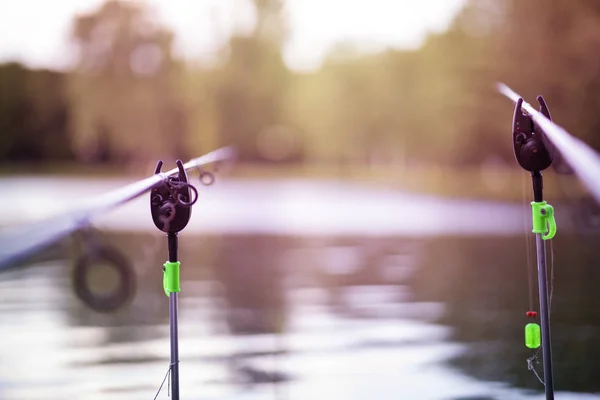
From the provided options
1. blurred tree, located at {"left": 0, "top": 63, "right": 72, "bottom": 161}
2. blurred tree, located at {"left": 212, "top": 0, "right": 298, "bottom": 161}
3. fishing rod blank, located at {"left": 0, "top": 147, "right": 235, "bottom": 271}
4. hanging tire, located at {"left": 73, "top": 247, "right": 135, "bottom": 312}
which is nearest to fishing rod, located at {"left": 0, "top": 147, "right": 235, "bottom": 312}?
fishing rod blank, located at {"left": 0, "top": 147, "right": 235, "bottom": 271}

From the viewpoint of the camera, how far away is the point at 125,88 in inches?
588

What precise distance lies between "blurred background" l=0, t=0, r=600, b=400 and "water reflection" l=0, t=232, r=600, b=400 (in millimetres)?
26

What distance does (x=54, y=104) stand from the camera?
1488 cm

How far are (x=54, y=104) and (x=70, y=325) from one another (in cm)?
983

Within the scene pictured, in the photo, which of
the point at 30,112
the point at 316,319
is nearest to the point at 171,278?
the point at 316,319

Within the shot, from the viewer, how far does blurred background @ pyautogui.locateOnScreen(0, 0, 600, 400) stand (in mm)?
4707

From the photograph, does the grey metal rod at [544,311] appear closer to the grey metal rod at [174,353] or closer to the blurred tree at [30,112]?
the grey metal rod at [174,353]

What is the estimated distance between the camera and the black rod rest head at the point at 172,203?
2.39m

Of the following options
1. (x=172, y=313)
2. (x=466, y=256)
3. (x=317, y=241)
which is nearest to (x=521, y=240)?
(x=466, y=256)

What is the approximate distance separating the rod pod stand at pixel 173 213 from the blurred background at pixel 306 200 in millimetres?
646

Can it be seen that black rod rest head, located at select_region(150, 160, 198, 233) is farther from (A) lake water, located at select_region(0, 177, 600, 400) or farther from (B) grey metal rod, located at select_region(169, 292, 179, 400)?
(A) lake water, located at select_region(0, 177, 600, 400)

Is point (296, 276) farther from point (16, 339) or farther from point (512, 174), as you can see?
point (512, 174)

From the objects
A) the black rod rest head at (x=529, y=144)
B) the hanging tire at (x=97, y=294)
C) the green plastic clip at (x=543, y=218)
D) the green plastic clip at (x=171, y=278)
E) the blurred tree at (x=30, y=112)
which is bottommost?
the hanging tire at (x=97, y=294)

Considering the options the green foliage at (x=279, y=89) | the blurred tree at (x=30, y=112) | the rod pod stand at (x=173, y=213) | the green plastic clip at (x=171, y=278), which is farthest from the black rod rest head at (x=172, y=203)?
the blurred tree at (x=30, y=112)
